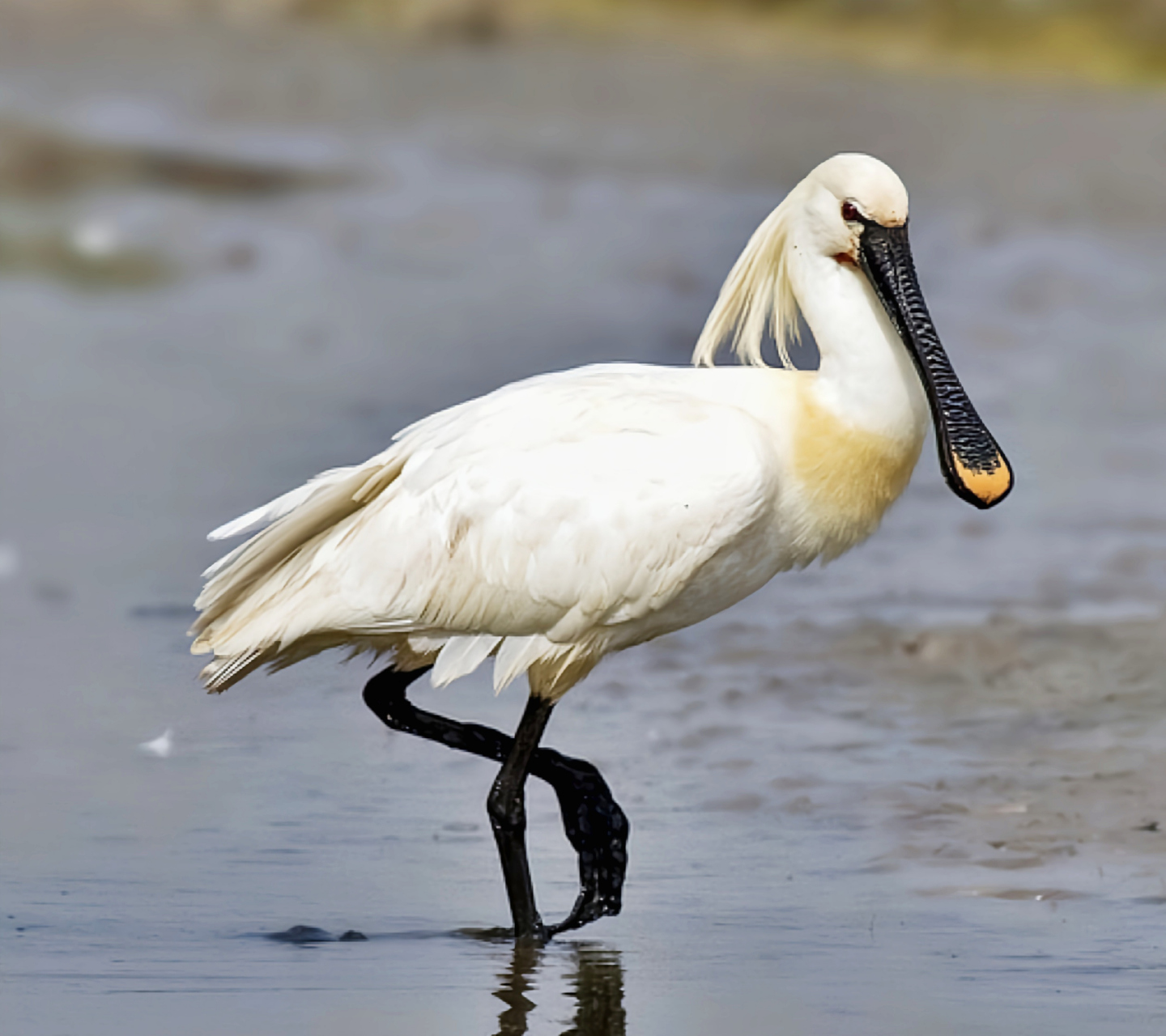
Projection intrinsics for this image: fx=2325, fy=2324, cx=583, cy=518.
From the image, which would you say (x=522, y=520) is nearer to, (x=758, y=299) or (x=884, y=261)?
(x=758, y=299)

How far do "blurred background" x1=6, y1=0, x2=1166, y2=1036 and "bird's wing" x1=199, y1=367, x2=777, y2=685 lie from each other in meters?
0.88

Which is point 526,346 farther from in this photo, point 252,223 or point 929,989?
point 929,989

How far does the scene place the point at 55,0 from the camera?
30.4 meters

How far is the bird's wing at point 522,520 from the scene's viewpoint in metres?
6.55

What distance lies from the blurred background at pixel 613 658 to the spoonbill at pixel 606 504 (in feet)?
2.45

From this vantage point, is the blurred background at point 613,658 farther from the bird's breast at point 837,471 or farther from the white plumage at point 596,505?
the bird's breast at point 837,471

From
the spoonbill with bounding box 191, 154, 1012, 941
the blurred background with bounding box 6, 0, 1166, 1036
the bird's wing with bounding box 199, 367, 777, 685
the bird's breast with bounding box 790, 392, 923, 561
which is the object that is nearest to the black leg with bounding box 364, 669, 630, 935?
the spoonbill with bounding box 191, 154, 1012, 941

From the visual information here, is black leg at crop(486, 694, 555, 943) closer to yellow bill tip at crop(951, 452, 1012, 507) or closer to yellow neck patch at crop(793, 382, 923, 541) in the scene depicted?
yellow neck patch at crop(793, 382, 923, 541)

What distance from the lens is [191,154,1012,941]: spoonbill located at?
6.61 meters

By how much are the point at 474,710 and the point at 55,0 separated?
23.1 metres

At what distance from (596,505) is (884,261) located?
116 centimetres

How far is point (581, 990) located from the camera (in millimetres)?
5910

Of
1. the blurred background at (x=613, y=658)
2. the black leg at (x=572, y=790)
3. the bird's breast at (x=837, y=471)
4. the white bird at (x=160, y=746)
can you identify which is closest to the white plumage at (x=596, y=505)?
the bird's breast at (x=837, y=471)

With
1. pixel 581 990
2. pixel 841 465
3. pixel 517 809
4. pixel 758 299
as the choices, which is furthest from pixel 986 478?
pixel 581 990
